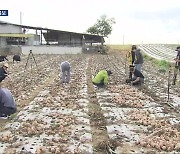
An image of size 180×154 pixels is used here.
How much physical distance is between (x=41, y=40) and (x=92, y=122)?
166 ft

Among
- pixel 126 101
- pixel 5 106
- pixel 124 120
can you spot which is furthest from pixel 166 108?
pixel 5 106

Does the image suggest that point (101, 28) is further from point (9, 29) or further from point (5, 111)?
point (5, 111)

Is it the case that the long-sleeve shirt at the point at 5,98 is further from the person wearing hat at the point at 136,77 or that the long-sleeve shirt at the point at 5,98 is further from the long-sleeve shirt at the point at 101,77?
the person wearing hat at the point at 136,77

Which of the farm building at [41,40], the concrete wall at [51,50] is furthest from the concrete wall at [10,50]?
the concrete wall at [51,50]

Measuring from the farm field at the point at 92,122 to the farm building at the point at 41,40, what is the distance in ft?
123

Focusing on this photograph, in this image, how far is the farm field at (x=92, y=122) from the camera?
7051 mm

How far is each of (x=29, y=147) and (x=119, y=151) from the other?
1.68 m

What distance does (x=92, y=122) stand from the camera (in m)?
9.32

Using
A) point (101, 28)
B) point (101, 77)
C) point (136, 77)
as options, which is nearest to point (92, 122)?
point (101, 77)

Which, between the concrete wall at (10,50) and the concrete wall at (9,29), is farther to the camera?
the concrete wall at (9,29)

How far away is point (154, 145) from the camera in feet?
23.0

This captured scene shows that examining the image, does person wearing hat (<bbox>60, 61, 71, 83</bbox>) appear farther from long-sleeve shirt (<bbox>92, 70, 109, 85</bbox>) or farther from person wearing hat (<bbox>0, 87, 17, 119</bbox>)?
person wearing hat (<bbox>0, 87, 17, 119</bbox>)

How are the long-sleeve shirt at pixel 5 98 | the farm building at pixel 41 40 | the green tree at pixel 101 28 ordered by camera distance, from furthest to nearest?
the green tree at pixel 101 28 < the farm building at pixel 41 40 < the long-sleeve shirt at pixel 5 98

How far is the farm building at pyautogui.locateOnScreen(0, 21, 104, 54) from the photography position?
5367cm
